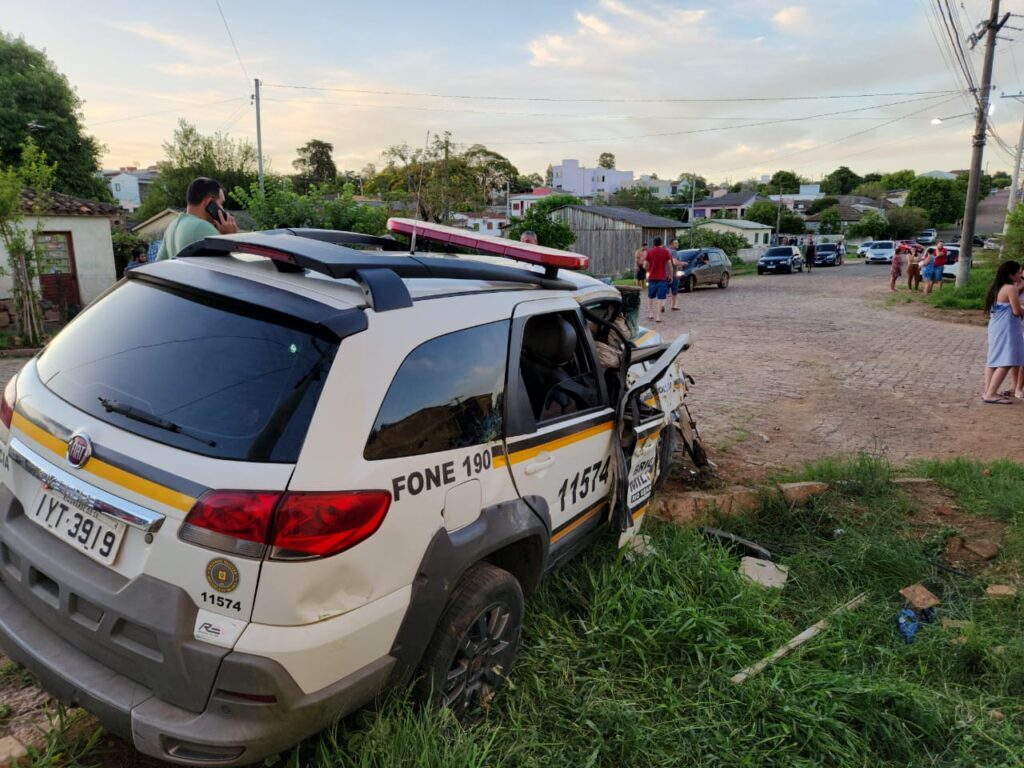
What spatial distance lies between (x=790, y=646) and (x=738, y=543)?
1.16 m

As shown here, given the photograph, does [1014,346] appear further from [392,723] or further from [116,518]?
[116,518]

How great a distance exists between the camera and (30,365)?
2686 mm

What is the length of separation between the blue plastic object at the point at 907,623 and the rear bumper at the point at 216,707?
285 cm

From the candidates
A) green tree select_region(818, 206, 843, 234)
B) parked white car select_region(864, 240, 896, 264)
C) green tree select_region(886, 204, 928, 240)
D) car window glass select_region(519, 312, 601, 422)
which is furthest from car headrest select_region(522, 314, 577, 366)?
green tree select_region(886, 204, 928, 240)

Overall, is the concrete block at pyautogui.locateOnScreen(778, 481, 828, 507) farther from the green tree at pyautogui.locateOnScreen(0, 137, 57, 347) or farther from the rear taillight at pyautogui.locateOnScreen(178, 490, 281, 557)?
the green tree at pyautogui.locateOnScreen(0, 137, 57, 347)

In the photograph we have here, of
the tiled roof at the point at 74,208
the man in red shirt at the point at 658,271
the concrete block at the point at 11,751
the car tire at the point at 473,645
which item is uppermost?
the tiled roof at the point at 74,208

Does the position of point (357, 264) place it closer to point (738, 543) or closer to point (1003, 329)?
point (738, 543)

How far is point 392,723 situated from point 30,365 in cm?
201

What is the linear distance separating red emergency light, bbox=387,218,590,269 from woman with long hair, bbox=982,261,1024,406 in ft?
21.9

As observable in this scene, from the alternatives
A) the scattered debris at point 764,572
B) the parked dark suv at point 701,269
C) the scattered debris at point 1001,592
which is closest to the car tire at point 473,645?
the scattered debris at point 764,572

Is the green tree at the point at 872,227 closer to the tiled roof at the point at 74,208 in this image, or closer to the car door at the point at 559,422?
the tiled roof at the point at 74,208

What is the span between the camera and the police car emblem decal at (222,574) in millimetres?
1844

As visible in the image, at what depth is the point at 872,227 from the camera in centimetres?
Answer: 6950

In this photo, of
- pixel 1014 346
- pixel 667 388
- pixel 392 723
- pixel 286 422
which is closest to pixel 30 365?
pixel 286 422
